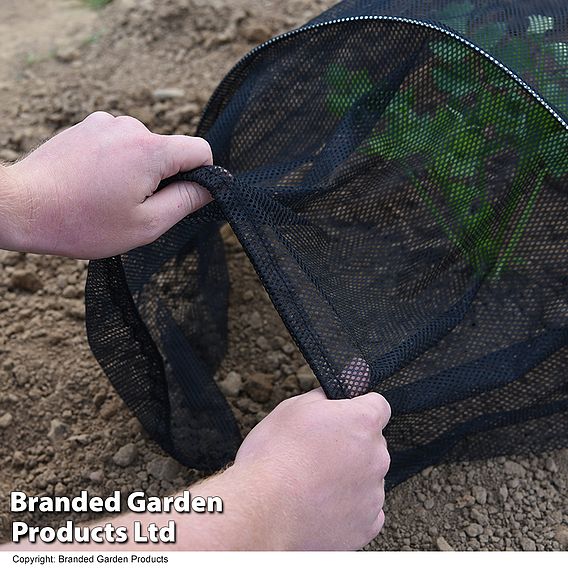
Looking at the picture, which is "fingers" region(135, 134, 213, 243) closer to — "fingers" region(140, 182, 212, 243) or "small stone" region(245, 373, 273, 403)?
"fingers" region(140, 182, 212, 243)

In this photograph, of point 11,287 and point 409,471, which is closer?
point 409,471

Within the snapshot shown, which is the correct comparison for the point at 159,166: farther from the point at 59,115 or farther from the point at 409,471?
the point at 59,115

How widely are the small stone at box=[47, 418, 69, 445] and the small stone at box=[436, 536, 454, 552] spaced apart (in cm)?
73

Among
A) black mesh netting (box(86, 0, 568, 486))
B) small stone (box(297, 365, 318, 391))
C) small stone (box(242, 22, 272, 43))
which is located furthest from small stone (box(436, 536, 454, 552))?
small stone (box(242, 22, 272, 43))

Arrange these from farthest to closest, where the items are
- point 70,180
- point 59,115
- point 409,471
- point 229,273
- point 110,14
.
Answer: point 110,14, point 59,115, point 229,273, point 409,471, point 70,180

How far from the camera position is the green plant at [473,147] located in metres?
1.22

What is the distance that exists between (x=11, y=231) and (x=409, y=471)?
30.7 inches

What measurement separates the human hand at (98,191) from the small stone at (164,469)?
0.47 metres

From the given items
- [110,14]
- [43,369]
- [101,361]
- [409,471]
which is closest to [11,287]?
[43,369]

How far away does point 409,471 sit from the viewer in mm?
1387

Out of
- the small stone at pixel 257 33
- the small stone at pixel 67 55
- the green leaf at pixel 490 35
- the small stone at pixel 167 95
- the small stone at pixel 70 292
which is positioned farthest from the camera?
the small stone at pixel 67 55

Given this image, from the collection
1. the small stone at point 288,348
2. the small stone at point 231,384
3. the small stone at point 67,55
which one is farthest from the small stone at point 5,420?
the small stone at point 67,55

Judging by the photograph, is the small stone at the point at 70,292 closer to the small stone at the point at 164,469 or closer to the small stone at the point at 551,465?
the small stone at the point at 164,469

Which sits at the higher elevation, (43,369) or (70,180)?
(70,180)
